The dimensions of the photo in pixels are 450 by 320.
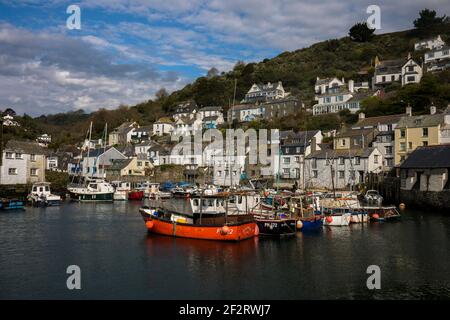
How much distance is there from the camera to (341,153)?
6150 centimetres

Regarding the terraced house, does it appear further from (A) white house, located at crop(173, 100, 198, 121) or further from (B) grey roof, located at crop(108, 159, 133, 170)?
(A) white house, located at crop(173, 100, 198, 121)

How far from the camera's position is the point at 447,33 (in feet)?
394

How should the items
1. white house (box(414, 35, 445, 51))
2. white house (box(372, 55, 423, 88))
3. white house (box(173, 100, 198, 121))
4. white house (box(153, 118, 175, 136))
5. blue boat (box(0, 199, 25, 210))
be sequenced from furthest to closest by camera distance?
white house (box(173, 100, 198, 121)) → white house (box(414, 35, 445, 51)) → white house (box(153, 118, 175, 136)) → white house (box(372, 55, 423, 88)) → blue boat (box(0, 199, 25, 210))

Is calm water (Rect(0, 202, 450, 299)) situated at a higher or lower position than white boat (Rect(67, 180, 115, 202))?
lower

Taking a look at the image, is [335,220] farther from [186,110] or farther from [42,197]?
[186,110]

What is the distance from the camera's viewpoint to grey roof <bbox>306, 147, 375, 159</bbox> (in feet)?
193

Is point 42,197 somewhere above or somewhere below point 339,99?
below

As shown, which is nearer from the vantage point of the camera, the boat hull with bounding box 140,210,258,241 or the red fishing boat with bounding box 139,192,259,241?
the boat hull with bounding box 140,210,258,241

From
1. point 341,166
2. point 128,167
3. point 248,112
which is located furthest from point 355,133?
point 128,167

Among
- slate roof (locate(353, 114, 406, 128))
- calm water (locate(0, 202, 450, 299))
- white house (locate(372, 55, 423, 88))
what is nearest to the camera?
calm water (locate(0, 202, 450, 299))

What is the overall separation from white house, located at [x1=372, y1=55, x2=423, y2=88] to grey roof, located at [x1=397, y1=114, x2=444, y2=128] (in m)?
34.4

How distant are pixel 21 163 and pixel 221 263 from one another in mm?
43993

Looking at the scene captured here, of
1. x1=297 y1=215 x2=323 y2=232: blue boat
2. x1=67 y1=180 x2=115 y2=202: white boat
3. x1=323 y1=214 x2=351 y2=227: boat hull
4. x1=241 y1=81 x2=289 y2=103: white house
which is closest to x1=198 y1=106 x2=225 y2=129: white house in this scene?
x1=241 y1=81 x2=289 y2=103: white house

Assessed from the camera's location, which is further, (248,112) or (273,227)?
(248,112)
